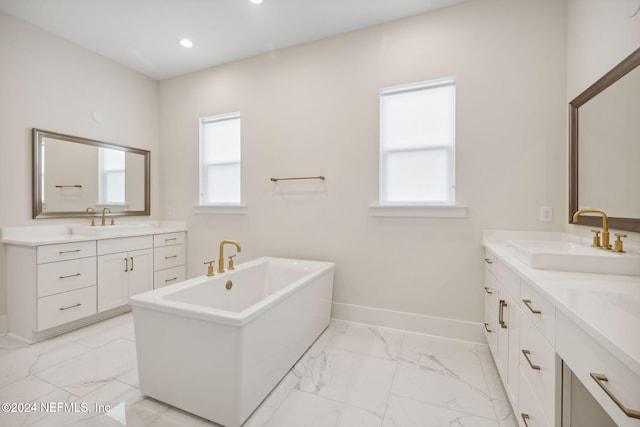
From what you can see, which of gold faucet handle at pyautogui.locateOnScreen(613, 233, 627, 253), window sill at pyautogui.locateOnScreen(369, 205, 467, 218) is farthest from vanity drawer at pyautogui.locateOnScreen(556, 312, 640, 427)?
window sill at pyautogui.locateOnScreen(369, 205, 467, 218)

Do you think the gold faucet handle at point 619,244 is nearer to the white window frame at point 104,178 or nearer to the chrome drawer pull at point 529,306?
the chrome drawer pull at point 529,306

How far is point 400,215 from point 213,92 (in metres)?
2.61

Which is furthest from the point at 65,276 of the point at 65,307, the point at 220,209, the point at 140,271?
the point at 220,209

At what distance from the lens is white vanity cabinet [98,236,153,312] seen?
8.54ft

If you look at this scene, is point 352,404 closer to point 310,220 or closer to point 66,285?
point 310,220

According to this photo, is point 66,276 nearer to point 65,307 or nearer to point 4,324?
point 65,307

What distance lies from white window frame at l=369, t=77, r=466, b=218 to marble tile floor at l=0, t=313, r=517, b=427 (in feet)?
3.49

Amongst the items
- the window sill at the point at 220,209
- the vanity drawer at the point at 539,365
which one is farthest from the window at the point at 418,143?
the window sill at the point at 220,209

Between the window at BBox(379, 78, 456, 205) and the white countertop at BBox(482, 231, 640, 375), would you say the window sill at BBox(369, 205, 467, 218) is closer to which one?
the window at BBox(379, 78, 456, 205)

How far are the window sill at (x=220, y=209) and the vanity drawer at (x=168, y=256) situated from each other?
0.51m

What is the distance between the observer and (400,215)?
2.39 m

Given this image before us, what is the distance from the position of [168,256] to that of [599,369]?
358cm

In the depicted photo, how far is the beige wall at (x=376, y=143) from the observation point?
6.72 ft

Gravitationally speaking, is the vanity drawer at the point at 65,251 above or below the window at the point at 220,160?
below
